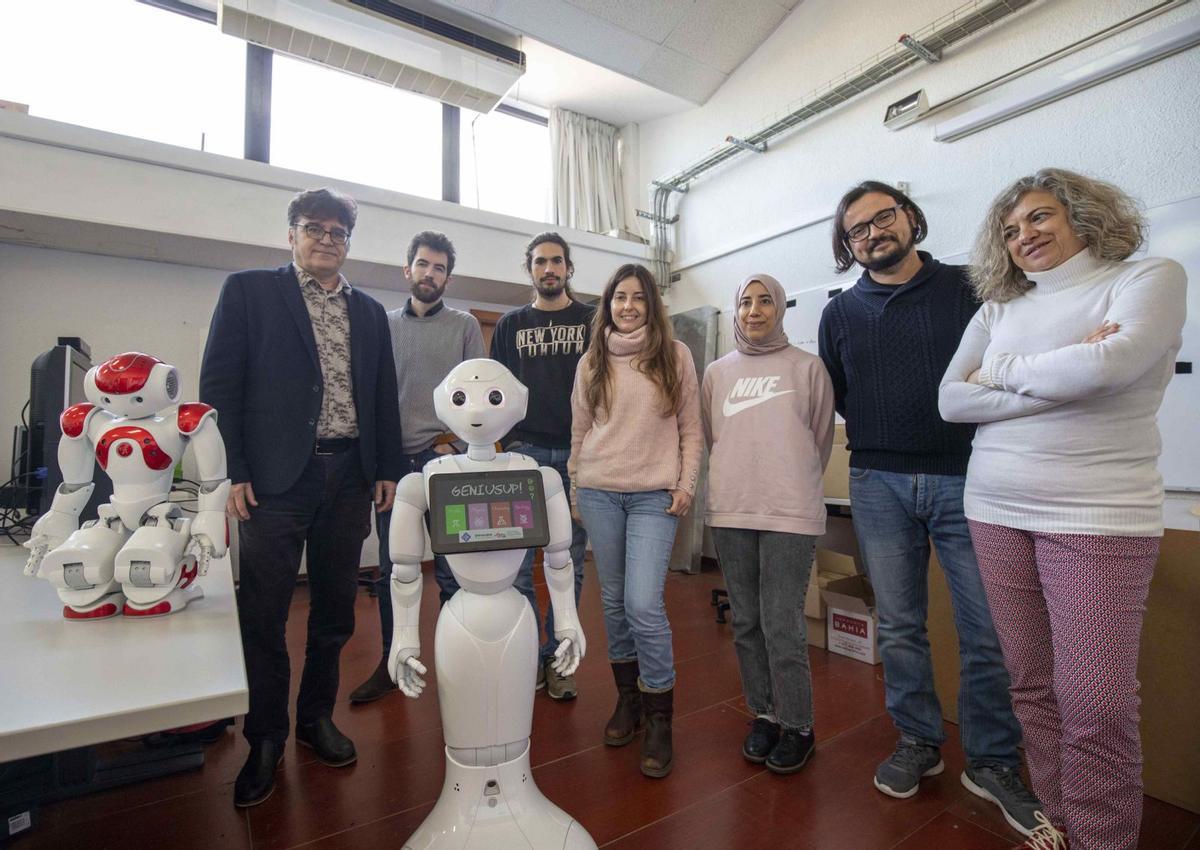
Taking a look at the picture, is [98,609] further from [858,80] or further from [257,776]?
[858,80]

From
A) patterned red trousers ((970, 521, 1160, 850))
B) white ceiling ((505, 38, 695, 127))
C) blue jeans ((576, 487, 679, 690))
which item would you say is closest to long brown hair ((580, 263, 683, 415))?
blue jeans ((576, 487, 679, 690))

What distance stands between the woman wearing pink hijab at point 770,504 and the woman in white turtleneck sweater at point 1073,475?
0.37m

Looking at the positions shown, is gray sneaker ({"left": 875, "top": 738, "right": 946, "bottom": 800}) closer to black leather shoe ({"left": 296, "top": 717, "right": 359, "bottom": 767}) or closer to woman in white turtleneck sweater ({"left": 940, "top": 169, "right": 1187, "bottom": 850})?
woman in white turtleneck sweater ({"left": 940, "top": 169, "right": 1187, "bottom": 850})

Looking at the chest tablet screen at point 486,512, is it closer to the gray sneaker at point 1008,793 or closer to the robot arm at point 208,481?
the robot arm at point 208,481

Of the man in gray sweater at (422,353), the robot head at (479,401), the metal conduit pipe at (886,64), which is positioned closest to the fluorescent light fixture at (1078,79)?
the metal conduit pipe at (886,64)

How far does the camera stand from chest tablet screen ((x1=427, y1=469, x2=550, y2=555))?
3.79 ft

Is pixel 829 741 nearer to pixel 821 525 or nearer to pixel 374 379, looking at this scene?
pixel 821 525

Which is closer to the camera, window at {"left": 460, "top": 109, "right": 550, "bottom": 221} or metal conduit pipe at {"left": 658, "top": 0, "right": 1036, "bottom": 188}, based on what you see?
metal conduit pipe at {"left": 658, "top": 0, "right": 1036, "bottom": 188}

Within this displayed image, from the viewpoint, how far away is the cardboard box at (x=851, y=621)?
2406 mm

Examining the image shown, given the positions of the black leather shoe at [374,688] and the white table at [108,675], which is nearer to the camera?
the white table at [108,675]

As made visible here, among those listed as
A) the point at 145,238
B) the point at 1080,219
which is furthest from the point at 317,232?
the point at 145,238

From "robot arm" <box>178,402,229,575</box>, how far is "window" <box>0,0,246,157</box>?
2741 mm

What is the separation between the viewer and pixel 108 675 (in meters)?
0.87

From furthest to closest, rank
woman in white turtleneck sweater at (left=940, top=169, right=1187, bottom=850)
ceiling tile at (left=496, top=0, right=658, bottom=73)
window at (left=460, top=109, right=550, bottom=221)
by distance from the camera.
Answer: window at (left=460, top=109, right=550, bottom=221), ceiling tile at (left=496, top=0, right=658, bottom=73), woman in white turtleneck sweater at (left=940, top=169, right=1187, bottom=850)
